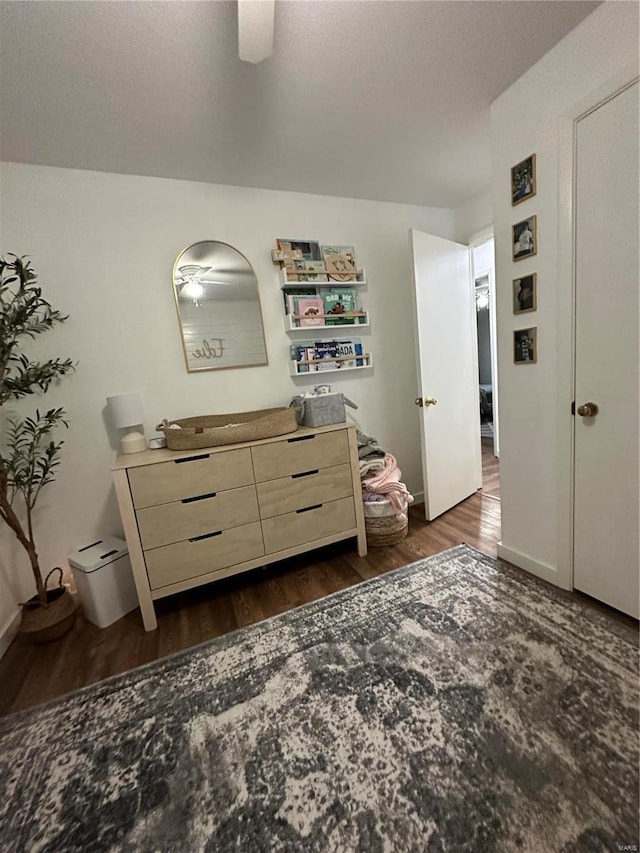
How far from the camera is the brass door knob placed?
1.42 metres

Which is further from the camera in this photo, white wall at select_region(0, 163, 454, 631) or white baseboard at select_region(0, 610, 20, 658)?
white wall at select_region(0, 163, 454, 631)

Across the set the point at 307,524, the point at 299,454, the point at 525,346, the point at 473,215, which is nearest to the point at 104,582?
the point at 307,524

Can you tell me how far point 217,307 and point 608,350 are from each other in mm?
2030

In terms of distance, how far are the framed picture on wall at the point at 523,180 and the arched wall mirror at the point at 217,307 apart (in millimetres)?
1489

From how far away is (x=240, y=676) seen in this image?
1347 millimetres

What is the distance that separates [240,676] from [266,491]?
824 millimetres

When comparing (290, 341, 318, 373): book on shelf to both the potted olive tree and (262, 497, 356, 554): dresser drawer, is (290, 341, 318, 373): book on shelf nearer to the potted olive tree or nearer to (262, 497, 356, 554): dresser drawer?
(262, 497, 356, 554): dresser drawer

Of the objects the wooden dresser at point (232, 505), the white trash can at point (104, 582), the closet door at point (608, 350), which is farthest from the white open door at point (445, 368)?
the white trash can at point (104, 582)

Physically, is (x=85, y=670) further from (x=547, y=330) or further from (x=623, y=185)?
(x=623, y=185)

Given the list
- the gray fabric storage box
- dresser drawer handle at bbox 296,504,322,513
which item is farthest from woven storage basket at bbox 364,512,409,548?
the gray fabric storage box

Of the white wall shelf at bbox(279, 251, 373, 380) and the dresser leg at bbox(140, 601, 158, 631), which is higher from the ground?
the white wall shelf at bbox(279, 251, 373, 380)

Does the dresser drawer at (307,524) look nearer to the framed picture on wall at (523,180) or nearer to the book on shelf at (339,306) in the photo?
the book on shelf at (339,306)

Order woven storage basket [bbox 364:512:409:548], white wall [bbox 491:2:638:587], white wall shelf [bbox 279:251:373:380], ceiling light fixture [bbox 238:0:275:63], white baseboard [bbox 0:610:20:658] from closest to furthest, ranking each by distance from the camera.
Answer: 1. ceiling light fixture [bbox 238:0:275:63]
2. white wall [bbox 491:2:638:587]
3. white baseboard [bbox 0:610:20:658]
4. woven storage basket [bbox 364:512:409:548]
5. white wall shelf [bbox 279:251:373:380]

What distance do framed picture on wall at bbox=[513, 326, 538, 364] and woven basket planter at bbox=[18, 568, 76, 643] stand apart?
102 inches
